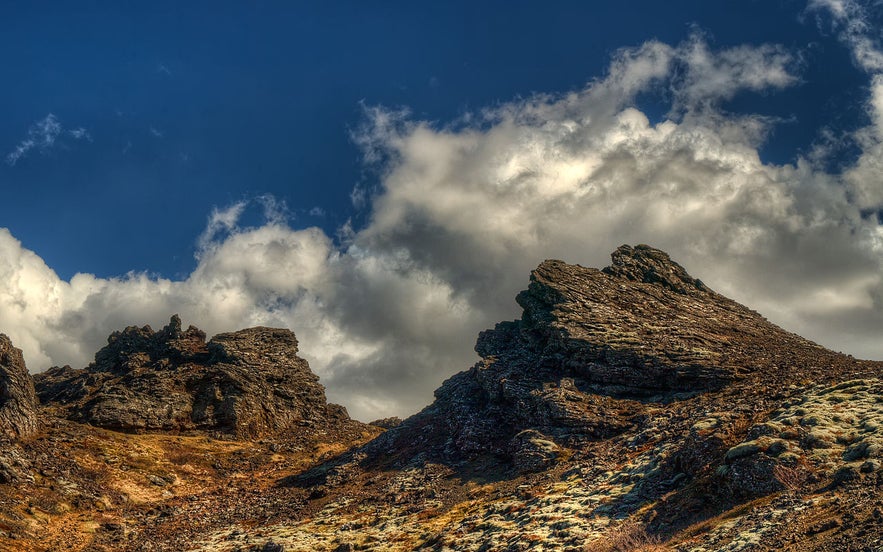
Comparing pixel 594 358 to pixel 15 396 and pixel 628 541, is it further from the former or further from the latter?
pixel 15 396

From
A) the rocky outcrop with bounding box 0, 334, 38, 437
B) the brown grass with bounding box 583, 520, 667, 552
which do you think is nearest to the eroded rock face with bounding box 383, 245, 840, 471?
the brown grass with bounding box 583, 520, 667, 552

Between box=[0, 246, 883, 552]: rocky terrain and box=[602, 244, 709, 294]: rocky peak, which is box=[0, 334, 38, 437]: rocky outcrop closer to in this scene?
box=[0, 246, 883, 552]: rocky terrain

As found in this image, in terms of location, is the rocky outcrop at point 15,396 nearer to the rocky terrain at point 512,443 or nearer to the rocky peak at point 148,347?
the rocky terrain at point 512,443

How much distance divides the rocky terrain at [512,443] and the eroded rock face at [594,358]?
0.29 m

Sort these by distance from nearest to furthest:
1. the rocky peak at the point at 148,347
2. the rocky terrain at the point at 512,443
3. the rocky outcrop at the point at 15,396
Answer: the rocky terrain at the point at 512,443 < the rocky outcrop at the point at 15,396 < the rocky peak at the point at 148,347

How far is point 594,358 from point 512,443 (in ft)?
53.0

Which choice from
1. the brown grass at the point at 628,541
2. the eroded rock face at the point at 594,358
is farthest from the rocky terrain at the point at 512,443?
the eroded rock face at the point at 594,358

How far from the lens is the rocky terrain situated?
45.0 meters

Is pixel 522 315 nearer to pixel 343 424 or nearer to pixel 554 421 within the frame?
pixel 554 421

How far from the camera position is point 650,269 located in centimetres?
10456

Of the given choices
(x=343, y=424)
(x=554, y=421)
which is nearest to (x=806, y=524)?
(x=554, y=421)

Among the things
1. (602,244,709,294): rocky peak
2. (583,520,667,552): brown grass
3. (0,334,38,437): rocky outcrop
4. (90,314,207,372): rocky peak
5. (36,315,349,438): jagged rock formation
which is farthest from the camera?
(90,314,207,372): rocky peak

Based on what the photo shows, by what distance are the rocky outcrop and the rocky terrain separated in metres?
0.27

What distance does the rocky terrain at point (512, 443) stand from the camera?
45.0m
